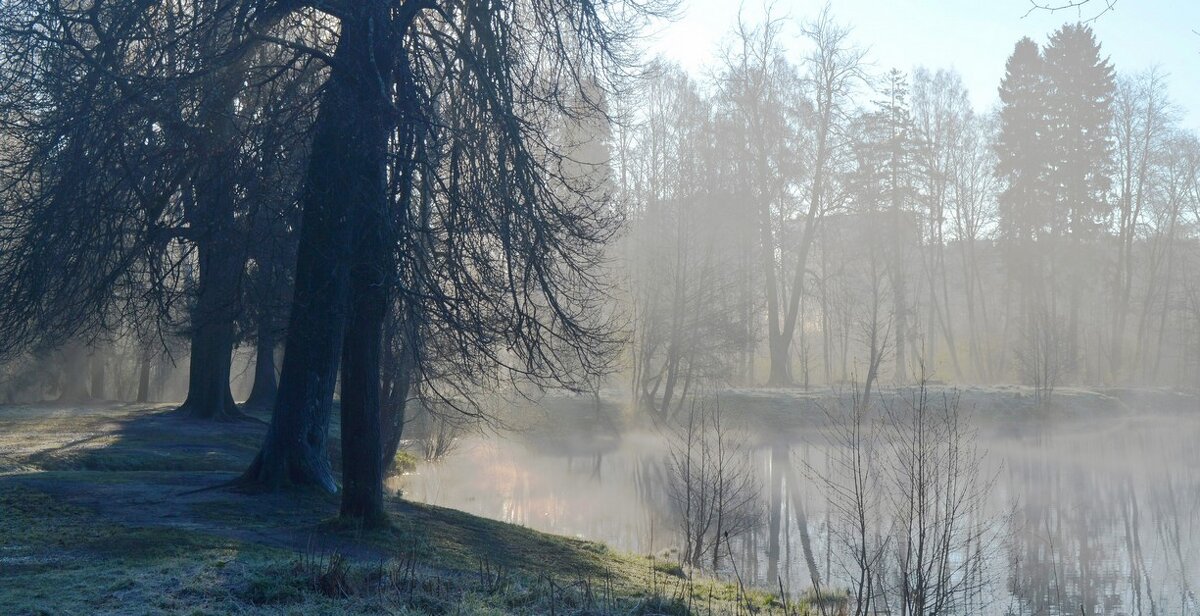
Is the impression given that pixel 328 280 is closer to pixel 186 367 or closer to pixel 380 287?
pixel 380 287

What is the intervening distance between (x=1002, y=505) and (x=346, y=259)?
13958 mm

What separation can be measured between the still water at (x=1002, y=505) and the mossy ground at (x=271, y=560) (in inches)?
108

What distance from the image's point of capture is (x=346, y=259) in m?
9.02

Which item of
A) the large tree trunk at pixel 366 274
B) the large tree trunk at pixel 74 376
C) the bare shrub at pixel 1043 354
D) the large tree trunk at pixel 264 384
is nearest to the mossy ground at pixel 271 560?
the large tree trunk at pixel 366 274

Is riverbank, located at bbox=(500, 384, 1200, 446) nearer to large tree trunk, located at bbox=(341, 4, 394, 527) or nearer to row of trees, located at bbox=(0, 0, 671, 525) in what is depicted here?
large tree trunk, located at bbox=(341, 4, 394, 527)

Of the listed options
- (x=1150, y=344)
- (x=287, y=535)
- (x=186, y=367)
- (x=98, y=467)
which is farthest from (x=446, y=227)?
(x=1150, y=344)

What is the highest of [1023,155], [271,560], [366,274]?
[1023,155]

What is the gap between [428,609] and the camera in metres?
7.12

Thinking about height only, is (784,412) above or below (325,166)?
below

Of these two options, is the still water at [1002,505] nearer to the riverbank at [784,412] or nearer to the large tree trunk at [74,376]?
the riverbank at [784,412]

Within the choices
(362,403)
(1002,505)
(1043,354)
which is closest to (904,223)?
(1043,354)

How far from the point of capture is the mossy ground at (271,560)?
704 centimetres

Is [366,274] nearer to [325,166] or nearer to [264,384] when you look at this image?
[325,166]

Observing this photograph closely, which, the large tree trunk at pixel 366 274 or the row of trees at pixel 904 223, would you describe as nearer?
the large tree trunk at pixel 366 274
